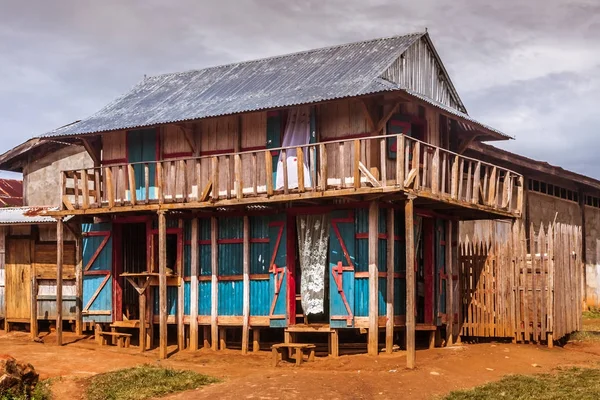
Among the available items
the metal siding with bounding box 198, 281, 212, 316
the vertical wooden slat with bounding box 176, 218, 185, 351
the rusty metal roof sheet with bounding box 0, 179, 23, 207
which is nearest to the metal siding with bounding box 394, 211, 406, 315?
the metal siding with bounding box 198, 281, 212, 316

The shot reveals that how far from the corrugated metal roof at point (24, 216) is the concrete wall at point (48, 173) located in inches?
94.2

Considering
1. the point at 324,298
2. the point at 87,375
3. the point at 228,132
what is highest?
the point at 228,132

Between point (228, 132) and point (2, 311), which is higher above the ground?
point (228, 132)

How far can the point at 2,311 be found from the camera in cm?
2517

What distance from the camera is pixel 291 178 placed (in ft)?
64.0

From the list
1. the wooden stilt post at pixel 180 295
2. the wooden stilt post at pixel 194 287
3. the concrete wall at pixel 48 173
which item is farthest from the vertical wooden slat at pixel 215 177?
the concrete wall at pixel 48 173

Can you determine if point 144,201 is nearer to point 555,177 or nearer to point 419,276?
point 419,276

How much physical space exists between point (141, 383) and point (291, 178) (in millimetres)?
5972

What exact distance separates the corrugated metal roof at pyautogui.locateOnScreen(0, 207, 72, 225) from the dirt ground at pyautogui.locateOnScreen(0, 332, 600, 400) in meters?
3.60

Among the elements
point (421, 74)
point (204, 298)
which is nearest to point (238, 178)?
point (204, 298)

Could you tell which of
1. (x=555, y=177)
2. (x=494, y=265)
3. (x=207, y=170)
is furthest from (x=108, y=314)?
(x=555, y=177)

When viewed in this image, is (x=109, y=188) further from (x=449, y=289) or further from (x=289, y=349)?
(x=449, y=289)

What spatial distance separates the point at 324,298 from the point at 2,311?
10.9 meters

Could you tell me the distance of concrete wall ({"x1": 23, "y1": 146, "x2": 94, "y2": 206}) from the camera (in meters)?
27.9
